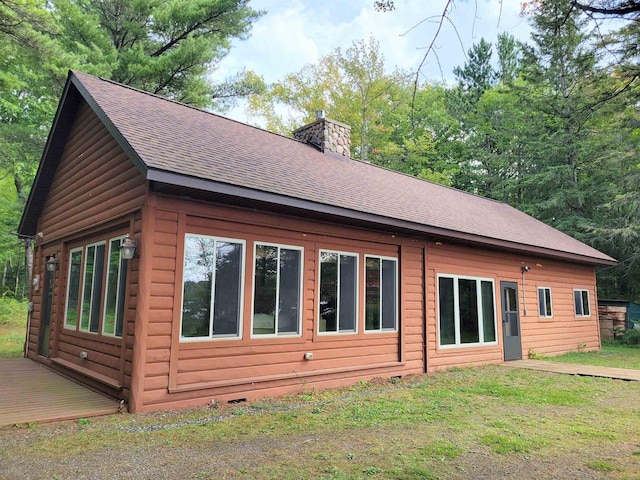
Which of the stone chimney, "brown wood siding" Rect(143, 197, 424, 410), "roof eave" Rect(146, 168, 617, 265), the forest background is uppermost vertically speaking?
the forest background

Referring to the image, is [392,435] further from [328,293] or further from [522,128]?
[522,128]

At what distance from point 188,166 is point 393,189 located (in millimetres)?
5645

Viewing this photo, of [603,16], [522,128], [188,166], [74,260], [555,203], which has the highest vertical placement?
[522,128]

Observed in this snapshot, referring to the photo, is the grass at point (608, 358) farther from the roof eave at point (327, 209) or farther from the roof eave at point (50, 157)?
the roof eave at point (50, 157)

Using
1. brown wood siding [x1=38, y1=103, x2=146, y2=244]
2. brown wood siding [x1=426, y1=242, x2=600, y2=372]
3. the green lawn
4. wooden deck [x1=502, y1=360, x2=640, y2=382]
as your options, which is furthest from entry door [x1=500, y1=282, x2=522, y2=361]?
brown wood siding [x1=38, y1=103, x2=146, y2=244]

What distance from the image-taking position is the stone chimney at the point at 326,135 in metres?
10.5

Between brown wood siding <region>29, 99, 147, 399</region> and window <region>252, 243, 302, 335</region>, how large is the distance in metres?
1.57

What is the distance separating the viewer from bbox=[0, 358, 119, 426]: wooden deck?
4.58 m

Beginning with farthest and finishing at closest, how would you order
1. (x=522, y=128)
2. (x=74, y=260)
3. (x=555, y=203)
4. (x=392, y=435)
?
(x=522, y=128)
(x=555, y=203)
(x=74, y=260)
(x=392, y=435)

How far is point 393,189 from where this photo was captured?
995 cm

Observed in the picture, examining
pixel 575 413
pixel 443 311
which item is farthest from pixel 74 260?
pixel 575 413

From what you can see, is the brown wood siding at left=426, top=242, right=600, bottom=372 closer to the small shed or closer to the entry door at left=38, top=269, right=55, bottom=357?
the small shed

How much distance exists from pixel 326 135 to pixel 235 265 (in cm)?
555

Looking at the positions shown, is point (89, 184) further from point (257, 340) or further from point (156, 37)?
point (156, 37)
